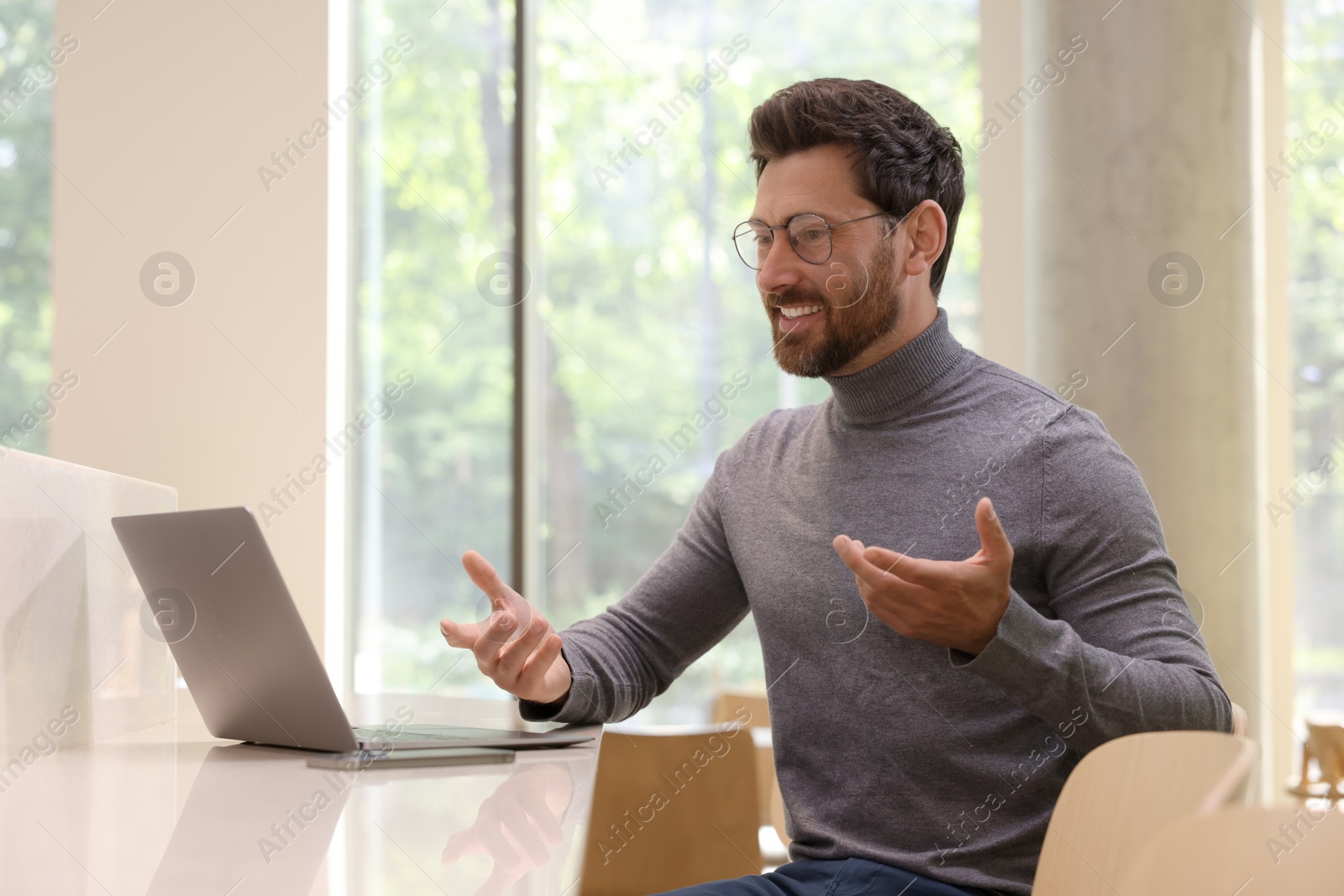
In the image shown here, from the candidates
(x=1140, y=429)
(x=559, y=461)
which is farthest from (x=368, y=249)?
(x=1140, y=429)

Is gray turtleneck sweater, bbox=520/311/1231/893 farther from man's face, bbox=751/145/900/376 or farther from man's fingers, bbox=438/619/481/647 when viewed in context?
man's fingers, bbox=438/619/481/647

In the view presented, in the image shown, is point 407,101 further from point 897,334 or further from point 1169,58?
point 897,334

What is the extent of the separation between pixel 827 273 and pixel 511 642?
59 cm

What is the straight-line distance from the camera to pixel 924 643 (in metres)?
1.19

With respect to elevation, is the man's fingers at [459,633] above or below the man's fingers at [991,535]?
below

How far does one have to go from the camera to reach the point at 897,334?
1.39 m

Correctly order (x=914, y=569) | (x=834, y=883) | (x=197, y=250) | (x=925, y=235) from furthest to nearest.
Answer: (x=197, y=250) → (x=925, y=235) → (x=834, y=883) → (x=914, y=569)

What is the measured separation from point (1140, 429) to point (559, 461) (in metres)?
1.98

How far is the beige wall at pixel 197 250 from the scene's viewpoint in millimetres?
3109

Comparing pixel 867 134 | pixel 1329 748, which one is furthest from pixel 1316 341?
pixel 867 134

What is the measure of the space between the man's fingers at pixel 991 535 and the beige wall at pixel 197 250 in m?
2.63

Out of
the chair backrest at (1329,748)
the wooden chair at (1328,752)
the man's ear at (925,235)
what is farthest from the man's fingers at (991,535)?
the chair backrest at (1329,748)

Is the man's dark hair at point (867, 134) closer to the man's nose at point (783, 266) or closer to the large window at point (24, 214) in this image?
the man's nose at point (783, 266)

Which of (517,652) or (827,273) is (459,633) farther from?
(827,273)
